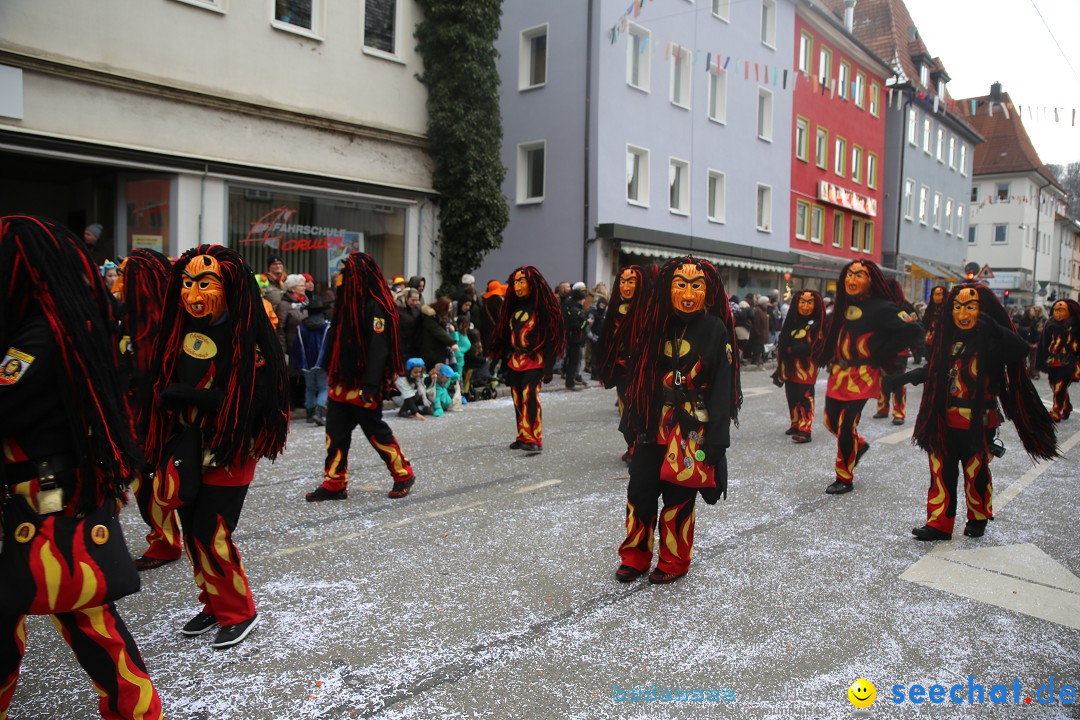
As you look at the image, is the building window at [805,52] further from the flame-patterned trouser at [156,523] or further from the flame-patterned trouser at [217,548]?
the flame-patterned trouser at [217,548]

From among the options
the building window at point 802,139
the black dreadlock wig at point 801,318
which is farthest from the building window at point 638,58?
the black dreadlock wig at point 801,318

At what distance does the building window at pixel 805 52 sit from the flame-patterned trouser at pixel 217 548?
96.9ft

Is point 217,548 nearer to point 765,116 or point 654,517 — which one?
point 654,517

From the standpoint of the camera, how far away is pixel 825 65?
30.9 m

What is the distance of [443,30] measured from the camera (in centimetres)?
1570

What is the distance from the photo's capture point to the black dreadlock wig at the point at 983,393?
17.9 ft

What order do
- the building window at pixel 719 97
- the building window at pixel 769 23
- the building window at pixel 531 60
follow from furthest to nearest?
the building window at pixel 769 23 → the building window at pixel 719 97 → the building window at pixel 531 60

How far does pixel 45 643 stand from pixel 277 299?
6.65 metres

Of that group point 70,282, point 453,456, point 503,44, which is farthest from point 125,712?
point 503,44

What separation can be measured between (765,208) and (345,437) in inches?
942

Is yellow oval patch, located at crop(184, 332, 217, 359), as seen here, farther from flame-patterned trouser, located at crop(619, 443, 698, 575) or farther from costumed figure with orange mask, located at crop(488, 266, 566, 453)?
costumed figure with orange mask, located at crop(488, 266, 566, 453)

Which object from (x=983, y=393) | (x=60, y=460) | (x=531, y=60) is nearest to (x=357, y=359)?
(x=60, y=460)

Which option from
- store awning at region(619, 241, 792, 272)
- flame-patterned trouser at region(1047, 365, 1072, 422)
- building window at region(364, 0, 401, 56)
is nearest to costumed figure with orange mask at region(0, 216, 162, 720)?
flame-patterned trouser at region(1047, 365, 1072, 422)

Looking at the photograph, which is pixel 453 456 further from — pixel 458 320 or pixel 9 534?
pixel 9 534
